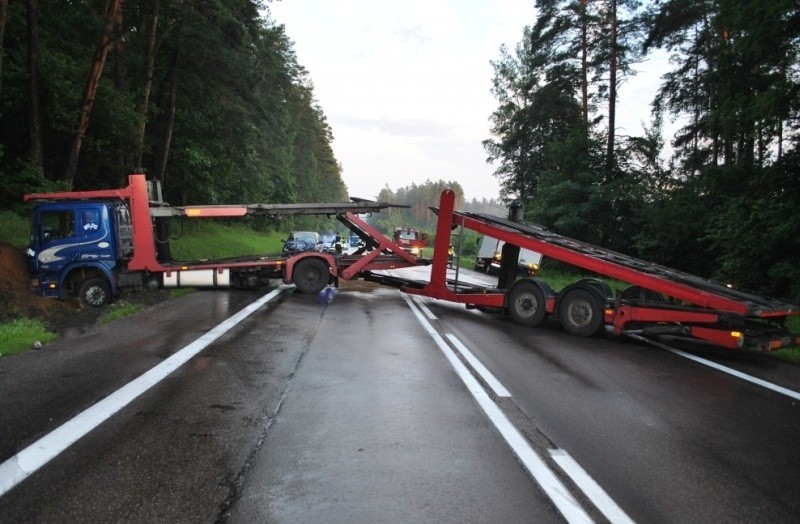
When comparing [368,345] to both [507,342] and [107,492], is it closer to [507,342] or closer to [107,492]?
[507,342]

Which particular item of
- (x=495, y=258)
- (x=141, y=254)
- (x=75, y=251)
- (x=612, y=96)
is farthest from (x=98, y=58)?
(x=612, y=96)

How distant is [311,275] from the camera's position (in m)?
14.8

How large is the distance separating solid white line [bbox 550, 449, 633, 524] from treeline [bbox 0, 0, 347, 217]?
16111mm

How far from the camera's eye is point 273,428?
179 inches

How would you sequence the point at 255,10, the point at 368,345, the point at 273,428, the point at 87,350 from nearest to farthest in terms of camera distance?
the point at 273,428
the point at 87,350
the point at 368,345
the point at 255,10

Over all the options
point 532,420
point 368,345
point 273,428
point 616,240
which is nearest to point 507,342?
point 368,345

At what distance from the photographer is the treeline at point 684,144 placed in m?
13.5

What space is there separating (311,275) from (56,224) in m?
6.10

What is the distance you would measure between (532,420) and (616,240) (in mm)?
24502

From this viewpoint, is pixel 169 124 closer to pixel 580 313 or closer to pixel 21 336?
pixel 21 336

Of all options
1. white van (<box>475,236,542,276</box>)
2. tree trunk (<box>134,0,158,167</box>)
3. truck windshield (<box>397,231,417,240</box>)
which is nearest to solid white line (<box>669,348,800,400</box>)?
white van (<box>475,236,542,276</box>)

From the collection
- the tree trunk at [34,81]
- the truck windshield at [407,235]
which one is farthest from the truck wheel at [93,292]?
the truck windshield at [407,235]

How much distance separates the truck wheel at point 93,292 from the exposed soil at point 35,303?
23 centimetres

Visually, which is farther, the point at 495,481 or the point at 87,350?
the point at 87,350
